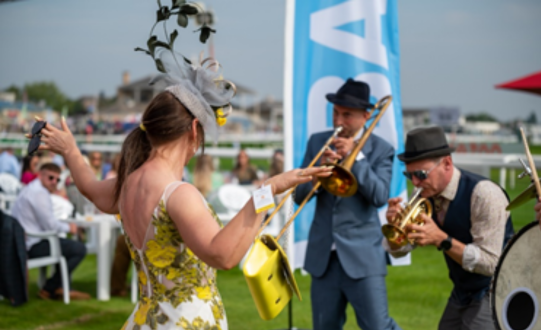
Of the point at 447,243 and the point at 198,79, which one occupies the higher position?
the point at 198,79

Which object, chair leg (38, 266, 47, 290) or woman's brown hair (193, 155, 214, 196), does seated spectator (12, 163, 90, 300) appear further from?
woman's brown hair (193, 155, 214, 196)

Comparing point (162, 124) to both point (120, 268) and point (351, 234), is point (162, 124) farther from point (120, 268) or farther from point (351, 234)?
point (120, 268)

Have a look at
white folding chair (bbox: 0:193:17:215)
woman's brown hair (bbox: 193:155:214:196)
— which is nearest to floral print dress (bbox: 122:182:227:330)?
woman's brown hair (bbox: 193:155:214:196)

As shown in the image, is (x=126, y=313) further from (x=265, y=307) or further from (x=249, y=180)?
(x=249, y=180)

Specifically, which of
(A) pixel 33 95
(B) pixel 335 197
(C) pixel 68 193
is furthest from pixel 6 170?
(A) pixel 33 95

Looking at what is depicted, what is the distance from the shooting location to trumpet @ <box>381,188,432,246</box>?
3.80 meters

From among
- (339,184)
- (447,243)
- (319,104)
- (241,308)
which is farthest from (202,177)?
(447,243)

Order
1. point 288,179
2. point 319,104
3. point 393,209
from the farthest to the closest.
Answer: point 319,104 < point 393,209 < point 288,179

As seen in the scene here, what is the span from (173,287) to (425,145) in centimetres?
176

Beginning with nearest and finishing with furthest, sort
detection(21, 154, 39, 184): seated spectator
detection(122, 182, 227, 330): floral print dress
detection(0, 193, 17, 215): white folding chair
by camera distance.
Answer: detection(122, 182, 227, 330): floral print dress, detection(21, 154, 39, 184): seated spectator, detection(0, 193, 17, 215): white folding chair

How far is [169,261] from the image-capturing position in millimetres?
2775

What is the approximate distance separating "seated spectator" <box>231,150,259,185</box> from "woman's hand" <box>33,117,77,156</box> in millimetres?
10482

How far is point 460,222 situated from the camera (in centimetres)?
Answer: 381

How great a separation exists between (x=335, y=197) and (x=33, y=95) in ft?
515
